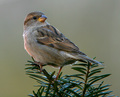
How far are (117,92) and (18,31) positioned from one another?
278 centimetres

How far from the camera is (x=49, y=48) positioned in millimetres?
3410

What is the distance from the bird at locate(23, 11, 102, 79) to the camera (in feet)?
10.5

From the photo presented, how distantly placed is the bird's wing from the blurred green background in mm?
1535

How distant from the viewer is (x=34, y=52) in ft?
10.9

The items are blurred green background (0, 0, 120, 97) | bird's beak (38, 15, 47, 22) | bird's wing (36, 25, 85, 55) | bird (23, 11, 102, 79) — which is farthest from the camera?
blurred green background (0, 0, 120, 97)

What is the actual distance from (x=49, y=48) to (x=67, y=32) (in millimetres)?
2665

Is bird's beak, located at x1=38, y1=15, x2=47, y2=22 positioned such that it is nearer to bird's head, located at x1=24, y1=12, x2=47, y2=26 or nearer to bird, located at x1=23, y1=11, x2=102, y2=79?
bird's head, located at x1=24, y1=12, x2=47, y2=26

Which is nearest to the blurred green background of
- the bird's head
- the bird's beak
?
the bird's head

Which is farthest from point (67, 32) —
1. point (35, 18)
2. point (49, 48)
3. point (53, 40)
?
point (49, 48)

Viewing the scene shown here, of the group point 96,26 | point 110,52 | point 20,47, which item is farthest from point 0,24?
point 110,52

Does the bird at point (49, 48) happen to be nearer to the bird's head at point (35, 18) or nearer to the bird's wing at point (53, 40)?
the bird's wing at point (53, 40)

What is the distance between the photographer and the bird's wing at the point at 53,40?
335cm

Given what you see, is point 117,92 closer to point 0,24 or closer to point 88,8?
point 88,8

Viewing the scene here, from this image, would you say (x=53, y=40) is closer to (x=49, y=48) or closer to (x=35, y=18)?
(x=49, y=48)
